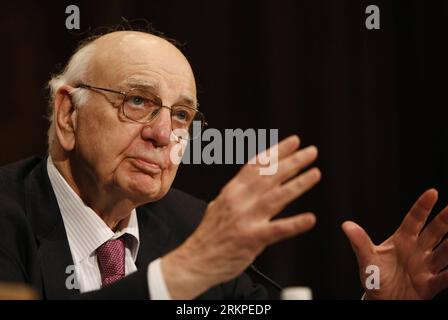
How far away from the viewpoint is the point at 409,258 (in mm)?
1802

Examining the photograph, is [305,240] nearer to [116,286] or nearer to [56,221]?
[56,221]

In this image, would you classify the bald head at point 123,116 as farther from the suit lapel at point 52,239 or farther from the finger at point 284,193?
the finger at point 284,193

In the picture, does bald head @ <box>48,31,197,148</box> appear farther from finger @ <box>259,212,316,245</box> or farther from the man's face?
finger @ <box>259,212,316,245</box>

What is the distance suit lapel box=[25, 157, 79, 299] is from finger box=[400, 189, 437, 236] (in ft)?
3.01

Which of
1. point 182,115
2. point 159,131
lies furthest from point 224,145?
point 159,131

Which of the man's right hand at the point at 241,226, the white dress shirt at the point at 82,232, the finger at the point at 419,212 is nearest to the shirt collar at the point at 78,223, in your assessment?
the white dress shirt at the point at 82,232

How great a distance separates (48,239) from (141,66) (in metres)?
0.56

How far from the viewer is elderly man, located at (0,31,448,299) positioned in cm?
173

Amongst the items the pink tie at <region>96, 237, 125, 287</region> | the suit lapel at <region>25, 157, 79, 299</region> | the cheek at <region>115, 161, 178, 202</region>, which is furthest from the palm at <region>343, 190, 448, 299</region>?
the suit lapel at <region>25, 157, 79, 299</region>

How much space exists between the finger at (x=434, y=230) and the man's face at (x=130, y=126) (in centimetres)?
74

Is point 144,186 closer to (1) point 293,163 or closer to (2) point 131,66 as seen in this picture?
(2) point 131,66

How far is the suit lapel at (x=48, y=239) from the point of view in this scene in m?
1.66
